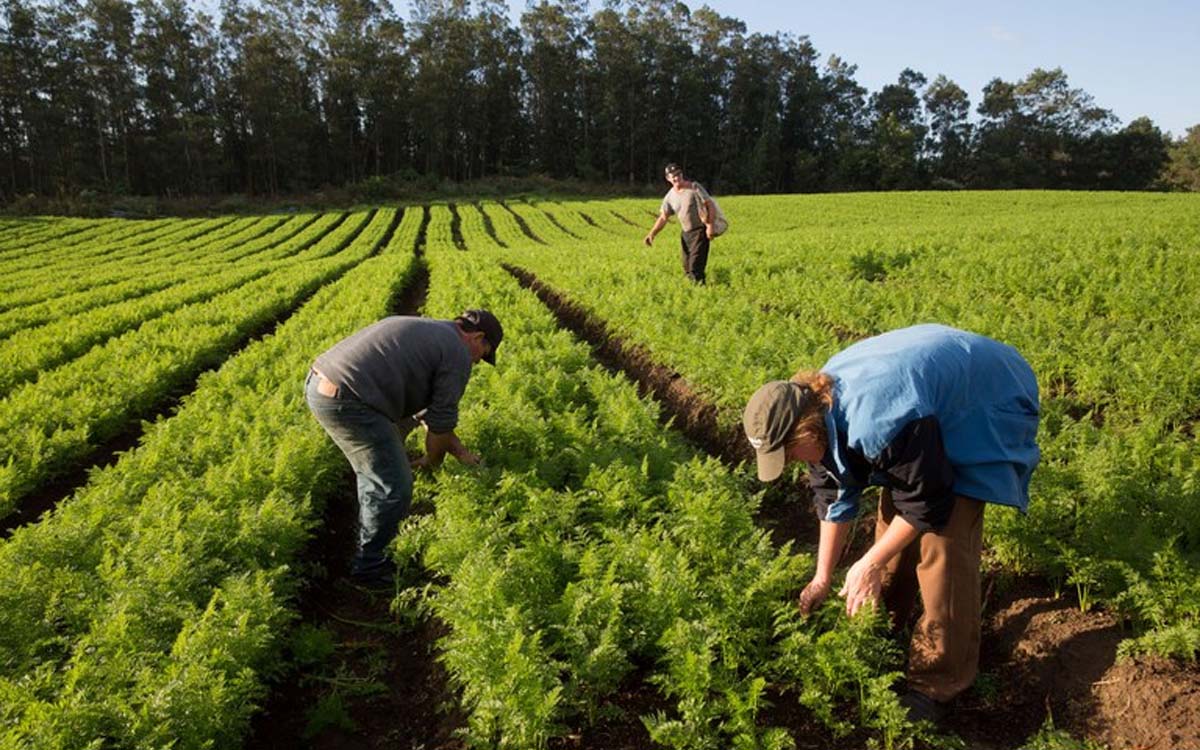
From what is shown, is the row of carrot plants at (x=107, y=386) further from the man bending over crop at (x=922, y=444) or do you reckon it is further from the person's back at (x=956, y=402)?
the person's back at (x=956, y=402)

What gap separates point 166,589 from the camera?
164 inches

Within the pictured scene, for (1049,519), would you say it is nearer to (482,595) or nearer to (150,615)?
(482,595)

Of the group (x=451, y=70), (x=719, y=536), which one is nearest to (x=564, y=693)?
(x=719, y=536)

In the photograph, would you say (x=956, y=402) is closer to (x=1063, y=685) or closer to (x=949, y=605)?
(x=949, y=605)

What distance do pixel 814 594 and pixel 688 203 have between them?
390 inches

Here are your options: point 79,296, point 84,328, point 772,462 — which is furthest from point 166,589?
point 79,296

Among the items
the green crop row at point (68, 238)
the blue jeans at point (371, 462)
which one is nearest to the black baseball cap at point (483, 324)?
the blue jeans at point (371, 462)

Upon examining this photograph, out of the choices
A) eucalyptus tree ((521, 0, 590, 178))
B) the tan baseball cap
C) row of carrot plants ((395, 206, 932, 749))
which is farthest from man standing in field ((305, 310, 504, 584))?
eucalyptus tree ((521, 0, 590, 178))

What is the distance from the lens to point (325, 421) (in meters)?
5.04

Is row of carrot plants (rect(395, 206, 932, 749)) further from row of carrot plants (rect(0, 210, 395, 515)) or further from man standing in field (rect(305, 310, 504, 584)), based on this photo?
row of carrot plants (rect(0, 210, 395, 515))

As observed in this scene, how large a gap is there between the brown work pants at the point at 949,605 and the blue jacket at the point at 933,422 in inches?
9.7

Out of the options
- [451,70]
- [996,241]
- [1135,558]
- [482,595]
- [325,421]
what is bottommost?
[482,595]

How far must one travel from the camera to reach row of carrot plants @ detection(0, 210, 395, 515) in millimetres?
7445

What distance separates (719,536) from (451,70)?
8895 cm
